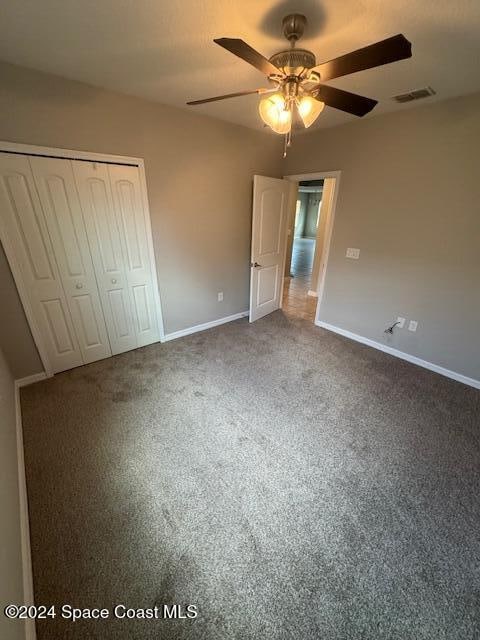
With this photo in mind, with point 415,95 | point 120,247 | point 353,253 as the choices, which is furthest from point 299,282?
point 120,247

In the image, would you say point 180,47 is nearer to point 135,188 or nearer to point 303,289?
point 135,188

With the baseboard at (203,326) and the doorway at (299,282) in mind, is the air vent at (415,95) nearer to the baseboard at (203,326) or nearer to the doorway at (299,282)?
the doorway at (299,282)

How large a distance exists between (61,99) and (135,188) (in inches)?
30.0

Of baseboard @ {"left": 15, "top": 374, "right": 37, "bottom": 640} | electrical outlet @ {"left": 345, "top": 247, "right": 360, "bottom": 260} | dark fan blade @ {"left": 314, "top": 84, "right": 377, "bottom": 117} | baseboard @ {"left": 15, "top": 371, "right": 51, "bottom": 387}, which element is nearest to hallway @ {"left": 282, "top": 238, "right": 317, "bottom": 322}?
electrical outlet @ {"left": 345, "top": 247, "right": 360, "bottom": 260}

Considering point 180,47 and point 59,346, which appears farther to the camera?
point 59,346

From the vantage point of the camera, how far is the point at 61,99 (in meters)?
1.97

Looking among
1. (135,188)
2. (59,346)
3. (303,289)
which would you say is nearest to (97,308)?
(59,346)

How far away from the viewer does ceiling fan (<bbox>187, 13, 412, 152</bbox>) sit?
3.33 feet

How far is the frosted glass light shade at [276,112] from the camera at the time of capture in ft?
4.70

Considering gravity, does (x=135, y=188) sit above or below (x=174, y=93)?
below

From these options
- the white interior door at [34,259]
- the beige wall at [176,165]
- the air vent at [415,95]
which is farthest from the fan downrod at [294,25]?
the white interior door at [34,259]

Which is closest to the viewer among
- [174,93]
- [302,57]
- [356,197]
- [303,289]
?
[302,57]

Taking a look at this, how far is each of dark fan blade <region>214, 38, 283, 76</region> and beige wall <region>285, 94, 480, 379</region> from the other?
1916 mm

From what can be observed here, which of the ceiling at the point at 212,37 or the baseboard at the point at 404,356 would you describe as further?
the baseboard at the point at 404,356
